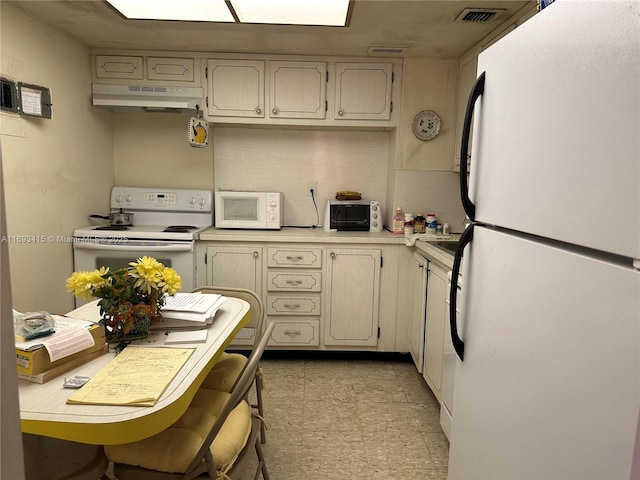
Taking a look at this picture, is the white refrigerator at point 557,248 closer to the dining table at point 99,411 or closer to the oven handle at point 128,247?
the dining table at point 99,411

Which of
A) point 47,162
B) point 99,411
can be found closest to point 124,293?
point 99,411

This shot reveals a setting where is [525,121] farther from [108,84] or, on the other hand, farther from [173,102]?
[108,84]

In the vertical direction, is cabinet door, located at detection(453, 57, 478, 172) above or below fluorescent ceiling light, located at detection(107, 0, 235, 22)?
below

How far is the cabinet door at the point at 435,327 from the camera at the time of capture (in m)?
2.23

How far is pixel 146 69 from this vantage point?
9.67 feet

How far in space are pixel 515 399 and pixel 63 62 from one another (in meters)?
3.07

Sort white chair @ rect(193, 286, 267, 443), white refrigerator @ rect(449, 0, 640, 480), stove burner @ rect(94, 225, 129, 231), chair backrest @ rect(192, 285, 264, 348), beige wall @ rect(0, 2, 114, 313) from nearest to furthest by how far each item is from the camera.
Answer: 1. white refrigerator @ rect(449, 0, 640, 480)
2. white chair @ rect(193, 286, 267, 443)
3. chair backrest @ rect(192, 285, 264, 348)
4. beige wall @ rect(0, 2, 114, 313)
5. stove burner @ rect(94, 225, 129, 231)

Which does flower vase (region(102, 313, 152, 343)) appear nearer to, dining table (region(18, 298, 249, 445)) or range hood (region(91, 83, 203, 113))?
dining table (region(18, 298, 249, 445))

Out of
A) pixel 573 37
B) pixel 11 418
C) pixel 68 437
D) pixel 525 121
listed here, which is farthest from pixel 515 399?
pixel 68 437

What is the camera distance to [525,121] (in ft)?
2.74

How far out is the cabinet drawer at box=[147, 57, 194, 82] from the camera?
294cm

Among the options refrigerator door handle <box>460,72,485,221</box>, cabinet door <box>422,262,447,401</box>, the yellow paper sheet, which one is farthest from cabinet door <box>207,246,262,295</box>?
refrigerator door handle <box>460,72,485,221</box>

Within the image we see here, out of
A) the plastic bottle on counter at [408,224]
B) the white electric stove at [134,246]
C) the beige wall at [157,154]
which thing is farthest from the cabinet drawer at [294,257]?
the beige wall at [157,154]

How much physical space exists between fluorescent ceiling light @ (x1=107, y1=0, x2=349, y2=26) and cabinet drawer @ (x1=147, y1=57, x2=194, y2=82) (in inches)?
23.6
